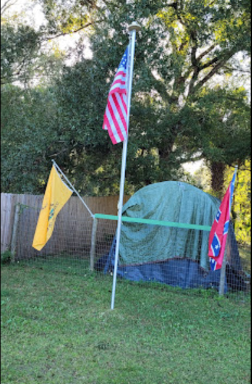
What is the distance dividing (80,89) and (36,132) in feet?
4.97

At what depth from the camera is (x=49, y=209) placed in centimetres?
678

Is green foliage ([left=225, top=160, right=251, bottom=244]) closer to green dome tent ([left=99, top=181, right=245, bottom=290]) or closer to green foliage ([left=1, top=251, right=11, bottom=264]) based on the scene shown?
green dome tent ([left=99, top=181, right=245, bottom=290])

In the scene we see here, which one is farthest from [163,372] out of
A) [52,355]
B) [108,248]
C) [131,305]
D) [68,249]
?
[68,249]

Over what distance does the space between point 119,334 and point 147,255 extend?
3.32m

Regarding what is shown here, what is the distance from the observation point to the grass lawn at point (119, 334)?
3.42 m

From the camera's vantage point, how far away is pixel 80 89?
9.22 meters

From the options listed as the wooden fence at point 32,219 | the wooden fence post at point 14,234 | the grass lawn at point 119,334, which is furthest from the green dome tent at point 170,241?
the wooden fence post at point 14,234

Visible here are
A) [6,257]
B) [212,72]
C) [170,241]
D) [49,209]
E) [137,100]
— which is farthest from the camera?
[212,72]

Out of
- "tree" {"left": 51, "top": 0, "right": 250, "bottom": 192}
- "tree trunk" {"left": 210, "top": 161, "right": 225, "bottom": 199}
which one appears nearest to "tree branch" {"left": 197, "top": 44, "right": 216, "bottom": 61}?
"tree" {"left": 51, "top": 0, "right": 250, "bottom": 192}

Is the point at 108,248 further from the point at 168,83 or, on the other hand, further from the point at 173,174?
the point at 168,83

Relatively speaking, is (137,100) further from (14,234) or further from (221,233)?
Result: (221,233)

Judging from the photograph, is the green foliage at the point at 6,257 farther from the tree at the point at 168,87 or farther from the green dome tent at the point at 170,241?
the tree at the point at 168,87

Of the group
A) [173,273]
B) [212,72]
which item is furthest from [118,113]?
[212,72]

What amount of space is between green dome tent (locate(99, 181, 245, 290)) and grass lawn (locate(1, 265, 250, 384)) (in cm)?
44
